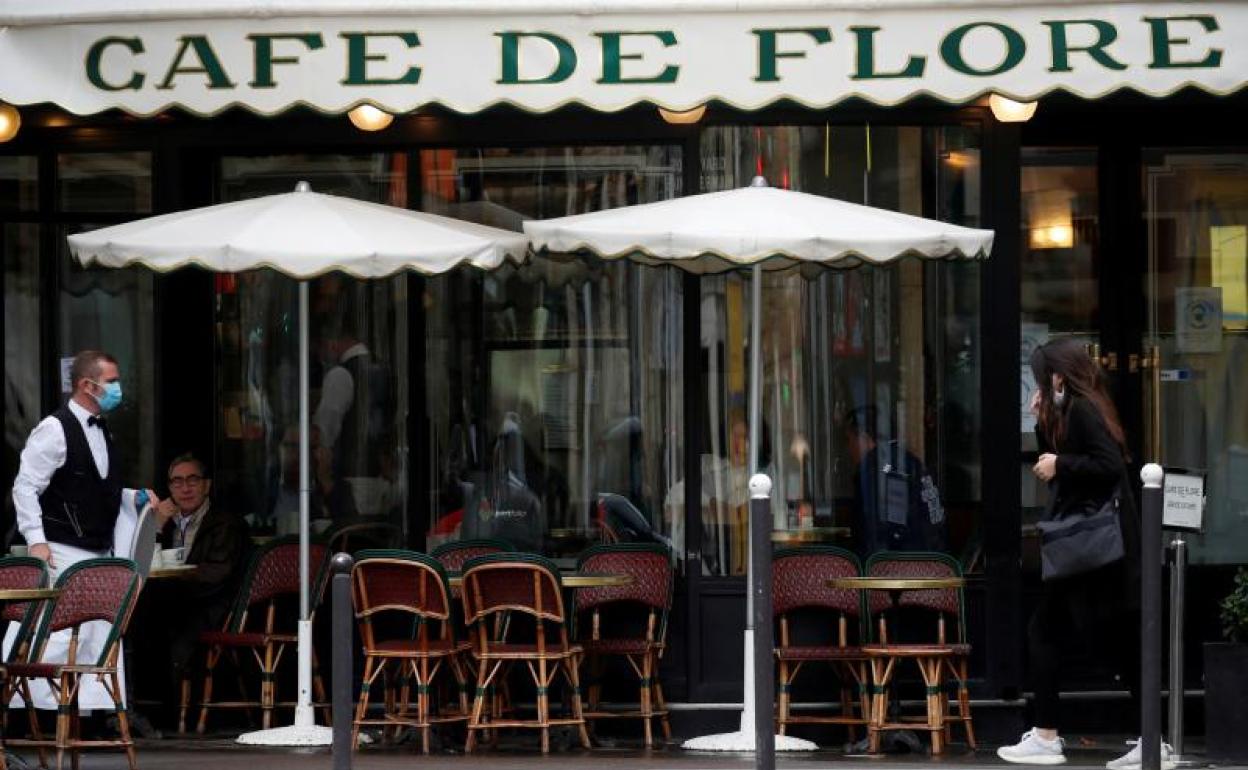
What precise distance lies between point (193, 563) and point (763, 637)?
4.47 m

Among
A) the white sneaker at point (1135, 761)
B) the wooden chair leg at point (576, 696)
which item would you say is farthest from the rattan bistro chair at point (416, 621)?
the white sneaker at point (1135, 761)

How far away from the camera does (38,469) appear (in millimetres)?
10797

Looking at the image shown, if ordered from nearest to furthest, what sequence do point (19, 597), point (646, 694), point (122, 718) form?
point (19, 597) < point (122, 718) < point (646, 694)

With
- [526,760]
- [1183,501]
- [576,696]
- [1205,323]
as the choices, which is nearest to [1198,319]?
[1205,323]

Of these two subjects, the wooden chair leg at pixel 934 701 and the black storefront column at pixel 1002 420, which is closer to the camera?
the wooden chair leg at pixel 934 701

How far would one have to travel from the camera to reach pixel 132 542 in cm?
1103

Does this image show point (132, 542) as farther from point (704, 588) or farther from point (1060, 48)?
point (1060, 48)

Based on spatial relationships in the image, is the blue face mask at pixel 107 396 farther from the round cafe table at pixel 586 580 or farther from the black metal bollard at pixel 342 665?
the black metal bollard at pixel 342 665

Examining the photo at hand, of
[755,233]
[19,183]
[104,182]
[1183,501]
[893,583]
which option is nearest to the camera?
[755,233]

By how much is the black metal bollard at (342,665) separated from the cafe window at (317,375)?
4.03 m

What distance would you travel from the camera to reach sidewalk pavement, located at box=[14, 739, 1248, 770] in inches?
404

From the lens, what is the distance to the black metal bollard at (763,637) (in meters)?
7.95

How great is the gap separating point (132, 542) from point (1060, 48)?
5.01 metres

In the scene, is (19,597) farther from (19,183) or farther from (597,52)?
(19,183)
